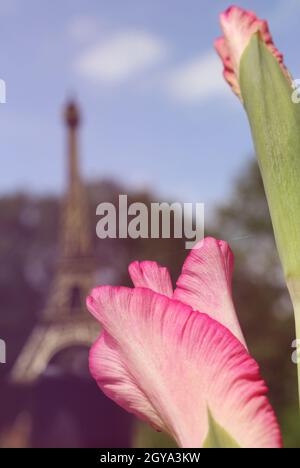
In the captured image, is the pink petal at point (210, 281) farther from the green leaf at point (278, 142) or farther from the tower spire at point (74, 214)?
the tower spire at point (74, 214)

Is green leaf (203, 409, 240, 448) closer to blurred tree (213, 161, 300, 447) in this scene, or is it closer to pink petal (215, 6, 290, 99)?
pink petal (215, 6, 290, 99)

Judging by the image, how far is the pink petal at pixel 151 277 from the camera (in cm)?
13

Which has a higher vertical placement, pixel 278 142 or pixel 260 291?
pixel 278 142

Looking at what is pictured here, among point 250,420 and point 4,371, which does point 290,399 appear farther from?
point 250,420

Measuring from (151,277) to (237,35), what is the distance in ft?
Answer: 0.17

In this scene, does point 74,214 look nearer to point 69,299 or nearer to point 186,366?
point 69,299

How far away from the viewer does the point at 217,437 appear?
0.11 m

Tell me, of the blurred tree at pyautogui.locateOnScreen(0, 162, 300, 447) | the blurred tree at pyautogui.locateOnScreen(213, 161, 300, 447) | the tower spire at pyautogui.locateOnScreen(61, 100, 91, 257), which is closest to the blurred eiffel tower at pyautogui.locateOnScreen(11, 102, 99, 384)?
the tower spire at pyautogui.locateOnScreen(61, 100, 91, 257)

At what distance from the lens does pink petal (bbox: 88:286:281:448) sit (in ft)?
0.36

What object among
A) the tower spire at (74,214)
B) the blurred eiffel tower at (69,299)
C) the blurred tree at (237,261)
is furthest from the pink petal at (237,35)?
the blurred tree at (237,261)

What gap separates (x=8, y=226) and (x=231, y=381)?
16.9 feet

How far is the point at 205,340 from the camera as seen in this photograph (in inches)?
4.4

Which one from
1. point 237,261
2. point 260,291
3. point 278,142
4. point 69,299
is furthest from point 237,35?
point 260,291
